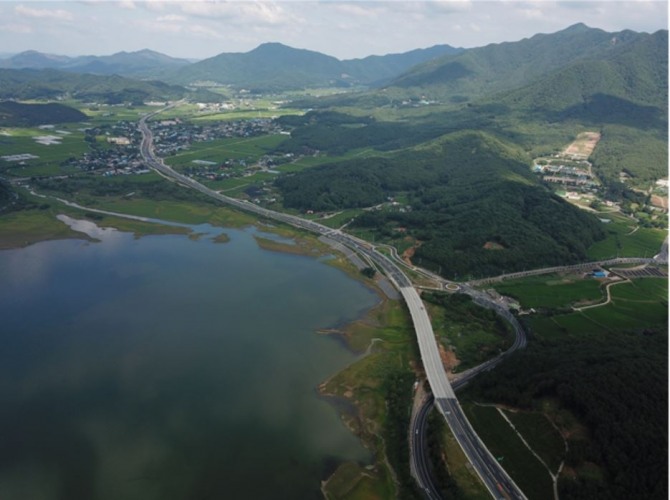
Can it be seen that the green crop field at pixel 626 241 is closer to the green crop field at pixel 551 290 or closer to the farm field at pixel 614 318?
the green crop field at pixel 551 290

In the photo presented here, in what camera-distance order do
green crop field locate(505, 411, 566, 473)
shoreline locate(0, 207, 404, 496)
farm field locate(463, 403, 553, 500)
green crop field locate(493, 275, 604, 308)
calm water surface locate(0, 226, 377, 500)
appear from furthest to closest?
1. green crop field locate(493, 275, 604, 308)
2. shoreline locate(0, 207, 404, 496)
3. green crop field locate(505, 411, 566, 473)
4. calm water surface locate(0, 226, 377, 500)
5. farm field locate(463, 403, 553, 500)

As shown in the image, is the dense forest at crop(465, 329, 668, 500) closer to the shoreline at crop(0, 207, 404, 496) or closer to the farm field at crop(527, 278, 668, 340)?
the farm field at crop(527, 278, 668, 340)

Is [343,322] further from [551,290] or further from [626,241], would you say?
[626,241]

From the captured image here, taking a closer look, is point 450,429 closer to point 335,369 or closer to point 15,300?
point 335,369

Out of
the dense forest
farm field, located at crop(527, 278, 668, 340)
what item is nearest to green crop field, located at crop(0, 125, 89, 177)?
farm field, located at crop(527, 278, 668, 340)

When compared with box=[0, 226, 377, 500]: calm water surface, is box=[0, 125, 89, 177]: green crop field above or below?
above

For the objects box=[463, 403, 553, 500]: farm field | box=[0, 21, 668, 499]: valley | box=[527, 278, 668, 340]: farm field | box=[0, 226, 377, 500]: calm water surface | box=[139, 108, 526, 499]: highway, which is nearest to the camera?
box=[463, 403, 553, 500]: farm field

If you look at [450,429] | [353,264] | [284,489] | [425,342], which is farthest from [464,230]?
[284,489]
